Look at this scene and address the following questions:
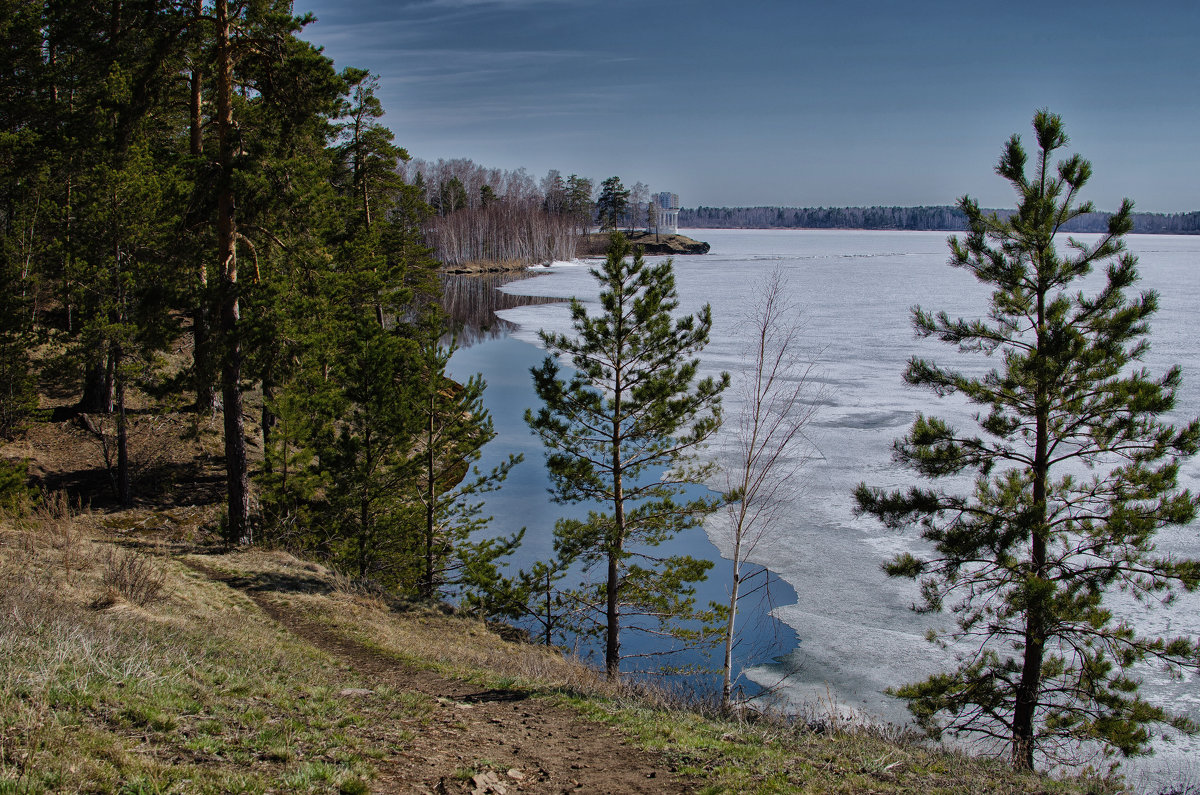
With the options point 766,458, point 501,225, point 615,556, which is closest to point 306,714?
point 615,556

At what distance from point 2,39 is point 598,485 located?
22.7m

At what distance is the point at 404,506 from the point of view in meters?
16.1

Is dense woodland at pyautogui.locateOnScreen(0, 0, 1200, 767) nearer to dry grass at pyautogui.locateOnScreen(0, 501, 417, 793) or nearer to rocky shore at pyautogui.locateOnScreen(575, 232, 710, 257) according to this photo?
dry grass at pyautogui.locateOnScreen(0, 501, 417, 793)

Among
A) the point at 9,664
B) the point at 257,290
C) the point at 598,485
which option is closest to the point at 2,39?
the point at 257,290

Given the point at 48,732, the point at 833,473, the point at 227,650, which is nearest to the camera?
the point at 48,732

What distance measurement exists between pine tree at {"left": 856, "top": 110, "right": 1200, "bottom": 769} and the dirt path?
5825 millimetres

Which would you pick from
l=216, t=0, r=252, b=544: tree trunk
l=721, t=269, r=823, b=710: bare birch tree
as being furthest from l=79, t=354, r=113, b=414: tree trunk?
l=721, t=269, r=823, b=710: bare birch tree

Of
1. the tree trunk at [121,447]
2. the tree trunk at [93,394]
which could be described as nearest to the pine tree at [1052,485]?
the tree trunk at [121,447]

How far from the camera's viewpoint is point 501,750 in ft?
21.8

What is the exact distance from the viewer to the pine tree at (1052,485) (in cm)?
1018

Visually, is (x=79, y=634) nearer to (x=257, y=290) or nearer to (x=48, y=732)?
(x=48, y=732)

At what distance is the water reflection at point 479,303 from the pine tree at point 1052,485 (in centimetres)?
2915

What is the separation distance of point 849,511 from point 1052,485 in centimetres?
843

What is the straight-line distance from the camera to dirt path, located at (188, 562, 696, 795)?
5.76 meters
